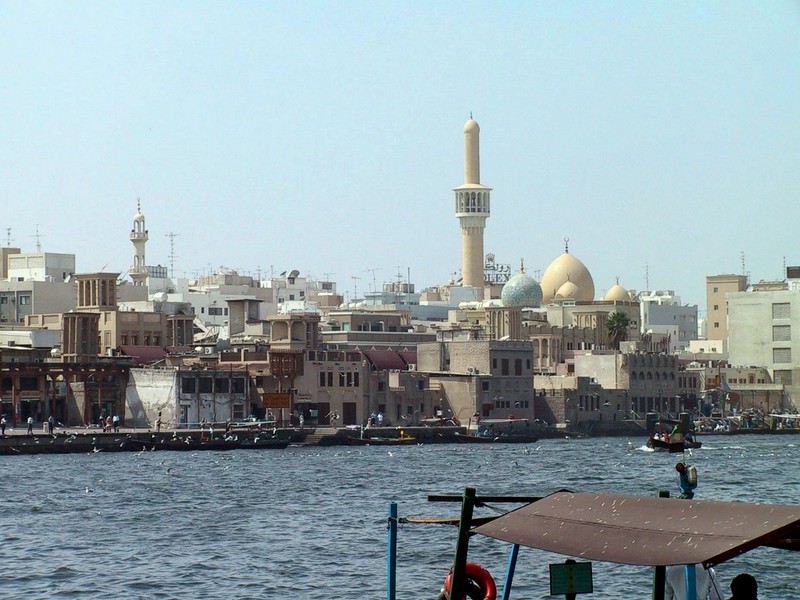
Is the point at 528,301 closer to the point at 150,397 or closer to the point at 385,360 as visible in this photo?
the point at 385,360

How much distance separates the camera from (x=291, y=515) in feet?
165

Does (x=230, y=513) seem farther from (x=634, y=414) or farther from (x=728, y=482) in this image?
(x=634, y=414)

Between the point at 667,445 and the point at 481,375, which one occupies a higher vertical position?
the point at 481,375

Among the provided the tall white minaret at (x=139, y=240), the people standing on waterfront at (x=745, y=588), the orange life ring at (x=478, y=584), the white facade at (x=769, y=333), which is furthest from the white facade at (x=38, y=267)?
the people standing on waterfront at (x=745, y=588)

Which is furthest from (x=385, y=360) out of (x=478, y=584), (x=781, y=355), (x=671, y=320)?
(x=478, y=584)

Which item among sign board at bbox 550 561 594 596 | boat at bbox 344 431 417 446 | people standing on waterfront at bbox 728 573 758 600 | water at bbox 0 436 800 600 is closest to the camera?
people standing on waterfront at bbox 728 573 758 600

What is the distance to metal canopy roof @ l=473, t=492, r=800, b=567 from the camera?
1634 centimetres

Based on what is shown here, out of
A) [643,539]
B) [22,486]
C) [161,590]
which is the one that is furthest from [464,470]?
[643,539]

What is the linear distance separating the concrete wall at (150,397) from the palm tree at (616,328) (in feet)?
168

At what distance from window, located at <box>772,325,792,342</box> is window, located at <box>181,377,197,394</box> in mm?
57731

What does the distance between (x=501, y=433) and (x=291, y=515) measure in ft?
193

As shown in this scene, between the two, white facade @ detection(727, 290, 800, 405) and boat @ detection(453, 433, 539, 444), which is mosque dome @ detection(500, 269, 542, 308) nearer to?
white facade @ detection(727, 290, 800, 405)

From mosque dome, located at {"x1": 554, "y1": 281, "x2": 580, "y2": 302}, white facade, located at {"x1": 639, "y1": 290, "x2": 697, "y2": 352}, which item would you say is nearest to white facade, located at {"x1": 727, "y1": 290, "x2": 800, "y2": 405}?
mosque dome, located at {"x1": 554, "y1": 281, "x2": 580, "y2": 302}

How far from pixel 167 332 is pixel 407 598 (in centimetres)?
8600
